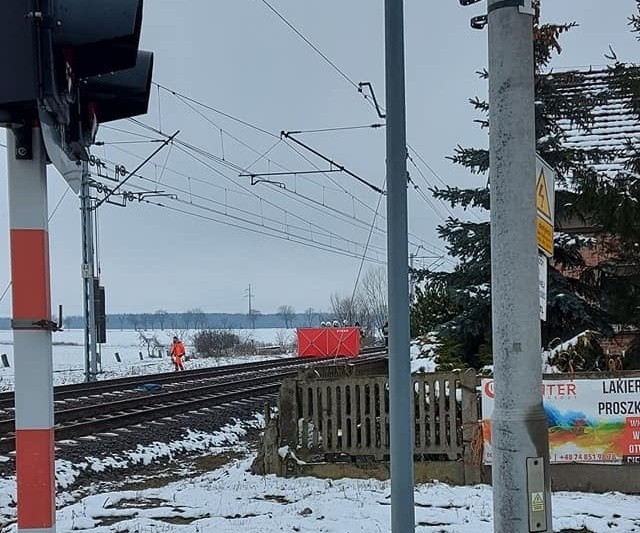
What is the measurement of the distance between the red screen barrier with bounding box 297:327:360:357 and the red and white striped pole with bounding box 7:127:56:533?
99.3ft

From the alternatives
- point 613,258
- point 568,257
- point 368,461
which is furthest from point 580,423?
point 568,257

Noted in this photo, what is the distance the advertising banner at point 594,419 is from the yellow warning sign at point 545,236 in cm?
517

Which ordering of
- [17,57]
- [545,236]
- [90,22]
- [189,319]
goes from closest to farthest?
[17,57] → [90,22] → [545,236] → [189,319]

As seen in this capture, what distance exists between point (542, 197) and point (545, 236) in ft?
0.66

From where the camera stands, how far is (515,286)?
307 cm

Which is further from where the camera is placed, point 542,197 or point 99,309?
point 99,309

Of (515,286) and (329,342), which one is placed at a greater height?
(515,286)

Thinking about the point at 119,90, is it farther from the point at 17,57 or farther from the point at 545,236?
the point at 545,236

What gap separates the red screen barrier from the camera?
1341 inches

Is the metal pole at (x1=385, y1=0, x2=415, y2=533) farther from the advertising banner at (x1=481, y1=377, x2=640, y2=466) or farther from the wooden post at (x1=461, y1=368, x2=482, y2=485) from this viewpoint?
the wooden post at (x1=461, y1=368, x2=482, y2=485)

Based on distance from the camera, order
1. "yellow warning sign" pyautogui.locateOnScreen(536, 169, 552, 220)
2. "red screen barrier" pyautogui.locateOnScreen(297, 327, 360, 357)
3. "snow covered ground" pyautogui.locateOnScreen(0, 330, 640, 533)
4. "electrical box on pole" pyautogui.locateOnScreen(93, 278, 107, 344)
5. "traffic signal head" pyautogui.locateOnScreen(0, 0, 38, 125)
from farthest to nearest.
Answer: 1. "red screen barrier" pyautogui.locateOnScreen(297, 327, 360, 357)
2. "electrical box on pole" pyautogui.locateOnScreen(93, 278, 107, 344)
3. "snow covered ground" pyautogui.locateOnScreen(0, 330, 640, 533)
4. "yellow warning sign" pyautogui.locateOnScreen(536, 169, 552, 220)
5. "traffic signal head" pyautogui.locateOnScreen(0, 0, 38, 125)

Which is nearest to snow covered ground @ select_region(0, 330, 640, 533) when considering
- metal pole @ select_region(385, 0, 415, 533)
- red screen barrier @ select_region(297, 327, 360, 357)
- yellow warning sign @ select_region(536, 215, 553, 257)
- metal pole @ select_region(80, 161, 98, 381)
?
metal pole @ select_region(385, 0, 415, 533)

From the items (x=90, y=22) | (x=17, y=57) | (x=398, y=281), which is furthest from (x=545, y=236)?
(x=17, y=57)

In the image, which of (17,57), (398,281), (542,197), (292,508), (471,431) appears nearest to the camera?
(17,57)
